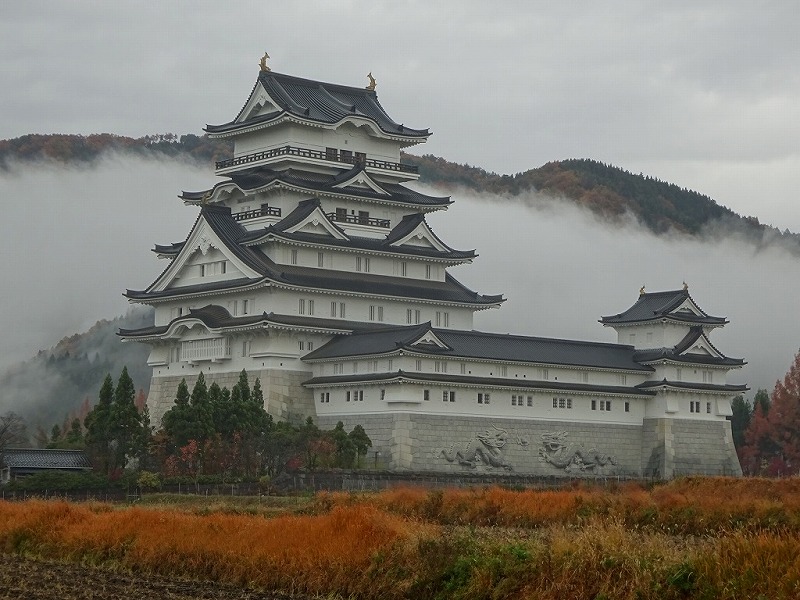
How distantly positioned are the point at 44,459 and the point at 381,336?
15457 millimetres

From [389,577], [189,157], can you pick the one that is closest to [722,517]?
[389,577]

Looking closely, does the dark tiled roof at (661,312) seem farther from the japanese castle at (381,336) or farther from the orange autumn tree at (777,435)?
the orange autumn tree at (777,435)

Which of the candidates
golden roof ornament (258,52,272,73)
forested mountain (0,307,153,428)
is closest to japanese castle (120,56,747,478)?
golden roof ornament (258,52,272,73)

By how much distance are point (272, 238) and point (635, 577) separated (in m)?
46.7

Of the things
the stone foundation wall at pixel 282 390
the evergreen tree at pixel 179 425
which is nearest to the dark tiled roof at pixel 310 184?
the stone foundation wall at pixel 282 390

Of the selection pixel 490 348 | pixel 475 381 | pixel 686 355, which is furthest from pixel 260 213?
pixel 686 355

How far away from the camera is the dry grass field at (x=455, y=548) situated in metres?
22.2

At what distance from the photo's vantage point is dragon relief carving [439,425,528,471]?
207 ft

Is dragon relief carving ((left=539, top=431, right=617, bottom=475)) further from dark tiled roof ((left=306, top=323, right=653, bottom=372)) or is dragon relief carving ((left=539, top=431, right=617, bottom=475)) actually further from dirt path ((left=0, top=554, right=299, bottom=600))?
dirt path ((left=0, top=554, right=299, bottom=600))

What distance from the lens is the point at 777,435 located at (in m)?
78.6

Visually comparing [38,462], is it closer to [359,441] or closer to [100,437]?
[100,437]

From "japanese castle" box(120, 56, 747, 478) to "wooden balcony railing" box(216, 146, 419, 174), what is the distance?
0.32 feet

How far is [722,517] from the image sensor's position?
1312 inches

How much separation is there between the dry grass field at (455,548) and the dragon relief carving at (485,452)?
23035 millimetres
